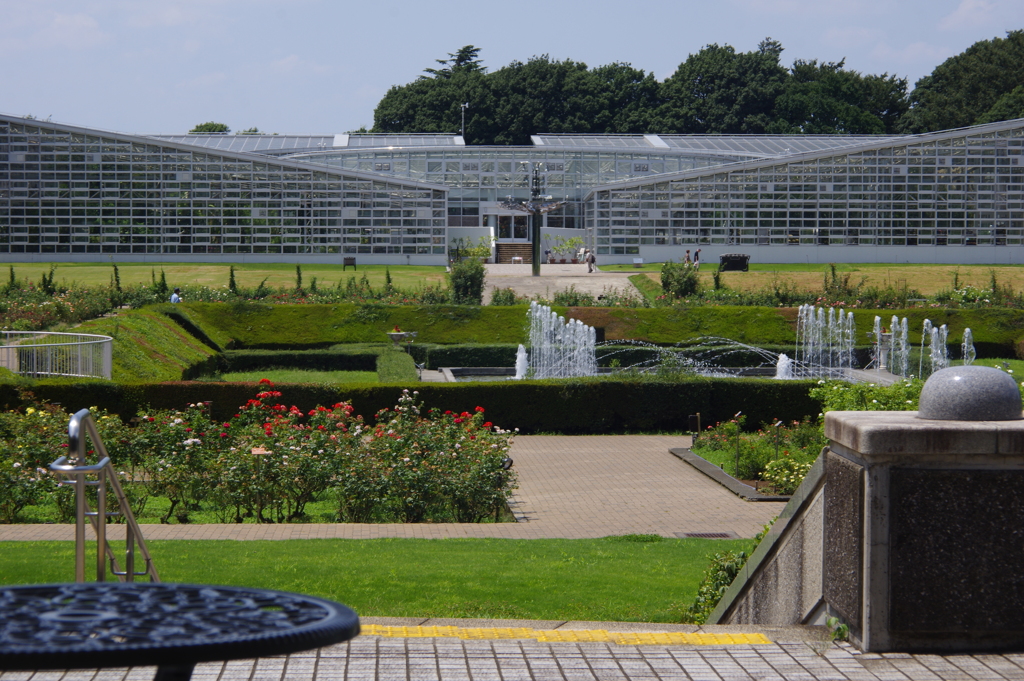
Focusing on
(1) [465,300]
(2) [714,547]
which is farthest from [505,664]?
(1) [465,300]

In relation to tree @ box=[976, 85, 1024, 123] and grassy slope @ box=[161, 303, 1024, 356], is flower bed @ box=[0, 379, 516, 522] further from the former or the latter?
tree @ box=[976, 85, 1024, 123]

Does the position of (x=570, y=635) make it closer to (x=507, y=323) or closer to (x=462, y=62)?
(x=507, y=323)

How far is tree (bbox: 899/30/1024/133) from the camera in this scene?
2795 inches

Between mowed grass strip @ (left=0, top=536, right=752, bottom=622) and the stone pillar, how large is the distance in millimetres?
1911

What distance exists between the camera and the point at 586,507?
11312 millimetres

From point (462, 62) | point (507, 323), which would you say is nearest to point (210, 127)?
point (462, 62)

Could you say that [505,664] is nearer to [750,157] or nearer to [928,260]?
[928,260]

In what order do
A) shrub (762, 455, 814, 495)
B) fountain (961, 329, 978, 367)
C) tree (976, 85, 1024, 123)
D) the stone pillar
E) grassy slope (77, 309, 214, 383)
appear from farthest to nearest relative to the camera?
tree (976, 85, 1024, 123) → fountain (961, 329, 978, 367) → grassy slope (77, 309, 214, 383) → shrub (762, 455, 814, 495) → the stone pillar

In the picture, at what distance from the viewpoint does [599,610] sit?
5.96m

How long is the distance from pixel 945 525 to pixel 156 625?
3.20 m

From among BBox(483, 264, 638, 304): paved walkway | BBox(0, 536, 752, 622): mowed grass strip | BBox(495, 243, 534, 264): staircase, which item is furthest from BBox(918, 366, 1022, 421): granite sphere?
BBox(495, 243, 534, 264): staircase

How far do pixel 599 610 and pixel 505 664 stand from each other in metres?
1.88

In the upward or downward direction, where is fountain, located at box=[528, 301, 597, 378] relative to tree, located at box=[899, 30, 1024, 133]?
downward

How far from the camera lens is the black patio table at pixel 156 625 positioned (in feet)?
6.79
